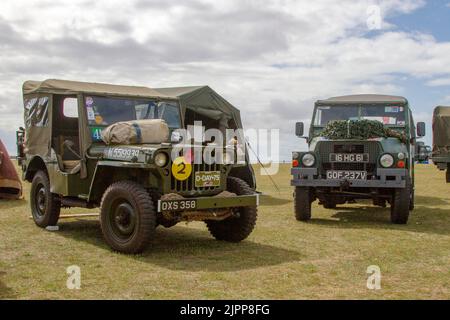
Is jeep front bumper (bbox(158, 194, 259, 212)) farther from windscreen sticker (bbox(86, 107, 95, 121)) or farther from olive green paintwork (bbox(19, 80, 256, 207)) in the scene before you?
windscreen sticker (bbox(86, 107, 95, 121))

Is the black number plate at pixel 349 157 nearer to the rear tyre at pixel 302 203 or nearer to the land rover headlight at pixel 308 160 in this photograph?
the land rover headlight at pixel 308 160

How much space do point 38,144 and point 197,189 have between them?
9.56 feet

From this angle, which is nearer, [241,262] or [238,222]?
[241,262]

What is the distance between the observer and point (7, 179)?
12.1 meters

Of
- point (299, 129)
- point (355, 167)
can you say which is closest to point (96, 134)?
point (355, 167)

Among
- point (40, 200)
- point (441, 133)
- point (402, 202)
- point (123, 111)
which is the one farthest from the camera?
point (441, 133)

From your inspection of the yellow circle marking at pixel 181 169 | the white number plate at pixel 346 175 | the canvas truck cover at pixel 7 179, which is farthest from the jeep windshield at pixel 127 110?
the canvas truck cover at pixel 7 179

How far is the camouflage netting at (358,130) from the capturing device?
9.35m

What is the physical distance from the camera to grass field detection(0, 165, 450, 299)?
189 inches

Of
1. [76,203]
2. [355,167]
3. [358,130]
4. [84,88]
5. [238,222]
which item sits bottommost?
[238,222]

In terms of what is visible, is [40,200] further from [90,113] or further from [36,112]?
[90,113]

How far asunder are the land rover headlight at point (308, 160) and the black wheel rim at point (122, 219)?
3.69 m

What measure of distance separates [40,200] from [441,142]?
11.2 meters
